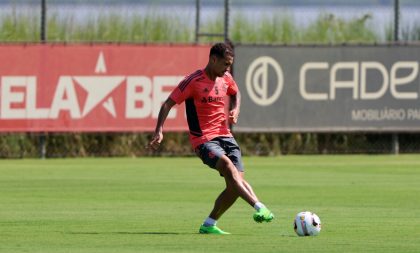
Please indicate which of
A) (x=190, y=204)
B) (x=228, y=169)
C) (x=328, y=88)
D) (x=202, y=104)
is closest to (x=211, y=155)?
Answer: (x=228, y=169)

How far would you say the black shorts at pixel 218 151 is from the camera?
45.9ft


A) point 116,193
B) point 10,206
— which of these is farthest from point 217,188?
point 10,206

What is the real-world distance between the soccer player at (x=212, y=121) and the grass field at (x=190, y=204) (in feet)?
1.39

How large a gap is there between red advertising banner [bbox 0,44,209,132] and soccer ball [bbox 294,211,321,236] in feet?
47.1

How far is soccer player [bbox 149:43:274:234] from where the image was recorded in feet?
45.9

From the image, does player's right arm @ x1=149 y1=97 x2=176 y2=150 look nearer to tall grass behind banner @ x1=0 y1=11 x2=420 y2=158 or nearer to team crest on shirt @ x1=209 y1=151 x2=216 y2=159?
team crest on shirt @ x1=209 y1=151 x2=216 y2=159

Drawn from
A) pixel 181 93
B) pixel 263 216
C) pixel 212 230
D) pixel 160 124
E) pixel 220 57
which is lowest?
pixel 212 230

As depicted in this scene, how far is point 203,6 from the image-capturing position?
30.3 meters

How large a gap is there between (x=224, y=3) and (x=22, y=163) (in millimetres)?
6407

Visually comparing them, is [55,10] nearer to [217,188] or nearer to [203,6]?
[203,6]

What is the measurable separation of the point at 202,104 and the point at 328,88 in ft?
49.4

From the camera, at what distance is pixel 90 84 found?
2758 cm

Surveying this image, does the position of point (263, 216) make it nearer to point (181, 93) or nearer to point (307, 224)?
point (307, 224)

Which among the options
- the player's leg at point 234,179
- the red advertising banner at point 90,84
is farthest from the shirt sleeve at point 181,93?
the red advertising banner at point 90,84
